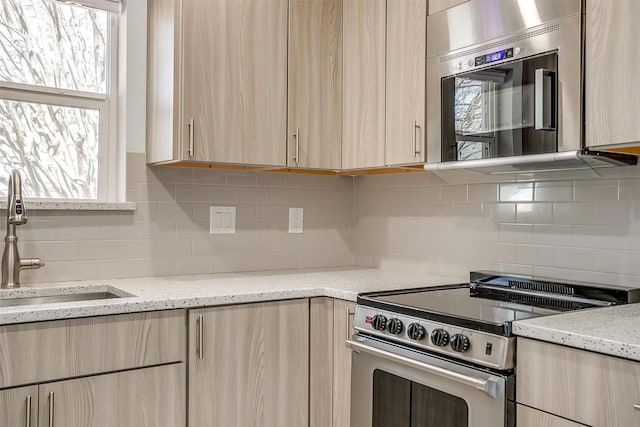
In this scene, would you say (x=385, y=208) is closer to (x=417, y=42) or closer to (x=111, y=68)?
(x=417, y=42)

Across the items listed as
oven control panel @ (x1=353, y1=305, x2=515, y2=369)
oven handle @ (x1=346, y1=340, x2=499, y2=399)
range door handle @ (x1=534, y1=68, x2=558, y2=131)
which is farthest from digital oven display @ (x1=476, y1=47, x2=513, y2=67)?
oven handle @ (x1=346, y1=340, x2=499, y2=399)

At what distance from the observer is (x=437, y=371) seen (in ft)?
5.63

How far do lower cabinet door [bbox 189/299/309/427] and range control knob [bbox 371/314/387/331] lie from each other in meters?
0.36

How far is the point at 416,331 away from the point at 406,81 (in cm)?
110

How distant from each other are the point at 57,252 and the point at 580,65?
2.04 metres

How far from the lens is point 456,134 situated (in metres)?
2.20

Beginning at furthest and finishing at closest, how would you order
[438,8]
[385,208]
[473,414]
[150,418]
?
1. [385,208]
2. [438,8]
3. [150,418]
4. [473,414]

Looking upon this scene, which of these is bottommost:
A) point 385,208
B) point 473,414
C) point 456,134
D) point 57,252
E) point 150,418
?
point 150,418

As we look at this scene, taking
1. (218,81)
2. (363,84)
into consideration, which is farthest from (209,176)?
(363,84)

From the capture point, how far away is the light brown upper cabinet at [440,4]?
2225 millimetres

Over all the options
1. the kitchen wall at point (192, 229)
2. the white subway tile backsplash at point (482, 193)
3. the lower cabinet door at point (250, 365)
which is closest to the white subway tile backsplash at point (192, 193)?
the kitchen wall at point (192, 229)

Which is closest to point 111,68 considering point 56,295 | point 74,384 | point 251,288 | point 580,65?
point 56,295

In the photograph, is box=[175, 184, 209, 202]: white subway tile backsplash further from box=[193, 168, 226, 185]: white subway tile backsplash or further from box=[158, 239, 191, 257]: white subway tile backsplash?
box=[158, 239, 191, 257]: white subway tile backsplash

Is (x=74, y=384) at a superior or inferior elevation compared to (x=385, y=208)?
inferior
